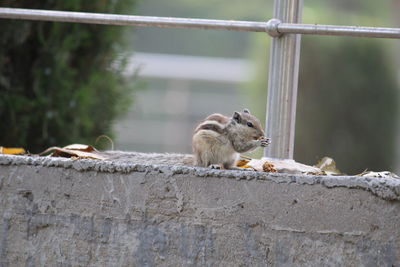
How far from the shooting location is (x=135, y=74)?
609 centimetres

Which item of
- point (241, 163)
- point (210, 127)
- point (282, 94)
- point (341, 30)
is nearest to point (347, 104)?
point (241, 163)

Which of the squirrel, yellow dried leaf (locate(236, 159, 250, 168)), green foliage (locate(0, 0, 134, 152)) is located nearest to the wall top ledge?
the squirrel

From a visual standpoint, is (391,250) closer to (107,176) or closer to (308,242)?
(308,242)

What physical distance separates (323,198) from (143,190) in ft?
2.37

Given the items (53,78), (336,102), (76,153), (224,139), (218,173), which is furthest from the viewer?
(336,102)

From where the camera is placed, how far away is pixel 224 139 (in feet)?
11.7

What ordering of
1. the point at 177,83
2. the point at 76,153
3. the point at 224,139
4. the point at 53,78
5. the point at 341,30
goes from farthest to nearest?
the point at 177,83, the point at 53,78, the point at 224,139, the point at 76,153, the point at 341,30

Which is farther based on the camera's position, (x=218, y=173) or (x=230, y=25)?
(x=230, y=25)

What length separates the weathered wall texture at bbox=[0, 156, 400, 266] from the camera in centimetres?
266

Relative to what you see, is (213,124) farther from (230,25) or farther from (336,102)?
→ (336,102)

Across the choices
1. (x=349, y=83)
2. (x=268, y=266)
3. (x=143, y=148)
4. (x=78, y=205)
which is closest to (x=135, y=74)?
(x=78, y=205)

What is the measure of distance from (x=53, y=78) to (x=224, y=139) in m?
2.30

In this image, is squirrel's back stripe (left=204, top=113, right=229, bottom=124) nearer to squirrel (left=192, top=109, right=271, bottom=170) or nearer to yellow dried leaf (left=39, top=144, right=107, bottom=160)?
squirrel (left=192, top=109, right=271, bottom=170)

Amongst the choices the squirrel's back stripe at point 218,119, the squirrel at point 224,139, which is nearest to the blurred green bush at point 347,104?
the squirrel at point 224,139
